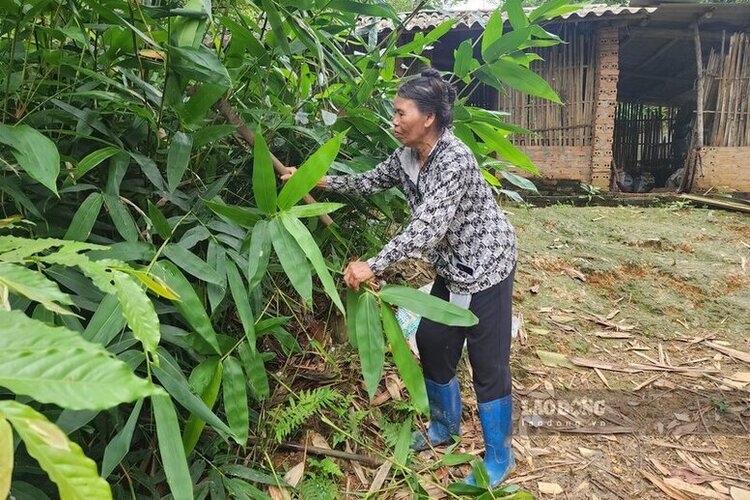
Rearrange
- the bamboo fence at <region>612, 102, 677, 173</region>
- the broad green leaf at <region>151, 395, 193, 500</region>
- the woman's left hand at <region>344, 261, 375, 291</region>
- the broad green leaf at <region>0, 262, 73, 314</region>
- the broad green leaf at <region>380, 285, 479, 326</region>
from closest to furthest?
the broad green leaf at <region>0, 262, 73, 314</region> → the broad green leaf at <region>151, 395, 193, 500</region> → the broad green leaf at <region>380, 285, 479, 326</region> → the woman's left hand at <region>344, 261, 375, 291</region> → the bamboo fence at <region>612, 102, 677, 173</region>

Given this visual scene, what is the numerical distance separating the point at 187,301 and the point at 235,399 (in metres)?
0.28

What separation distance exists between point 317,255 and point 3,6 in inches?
30.6

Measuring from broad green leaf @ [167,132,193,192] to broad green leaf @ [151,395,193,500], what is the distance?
0.48 m

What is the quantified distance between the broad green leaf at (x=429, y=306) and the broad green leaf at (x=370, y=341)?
2.3 inches

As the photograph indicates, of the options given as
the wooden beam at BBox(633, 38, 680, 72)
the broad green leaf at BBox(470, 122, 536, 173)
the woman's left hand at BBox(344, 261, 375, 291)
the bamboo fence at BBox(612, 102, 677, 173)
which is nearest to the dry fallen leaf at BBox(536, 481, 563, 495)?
the woman's left hand at BBox(344, 261, 375, 291)

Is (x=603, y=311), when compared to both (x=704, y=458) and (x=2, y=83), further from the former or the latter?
(x=2, y=83)

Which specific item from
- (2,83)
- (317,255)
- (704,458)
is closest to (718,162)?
(704,458)

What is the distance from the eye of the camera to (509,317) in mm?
1677

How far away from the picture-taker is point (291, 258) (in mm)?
1027

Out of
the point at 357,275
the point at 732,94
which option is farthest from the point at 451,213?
the point at 732,94

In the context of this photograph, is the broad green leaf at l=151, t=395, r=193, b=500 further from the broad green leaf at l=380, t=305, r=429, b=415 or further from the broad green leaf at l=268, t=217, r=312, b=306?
the broad green leaf at l=380, t=305, r=429, b=415

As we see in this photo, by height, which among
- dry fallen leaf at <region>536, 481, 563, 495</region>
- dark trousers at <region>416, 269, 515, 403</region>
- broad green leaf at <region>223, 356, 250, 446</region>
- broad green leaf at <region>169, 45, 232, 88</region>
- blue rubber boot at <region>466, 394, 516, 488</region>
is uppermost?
broad green leaf at <region>169, 45, 232, 88</region>

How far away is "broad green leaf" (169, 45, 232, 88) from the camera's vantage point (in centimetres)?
99

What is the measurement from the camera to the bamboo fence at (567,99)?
5.62 meters
